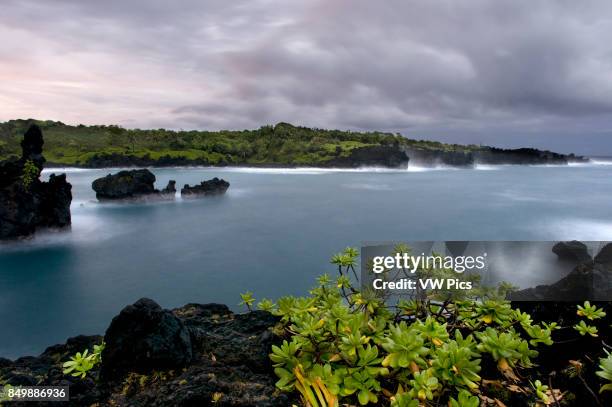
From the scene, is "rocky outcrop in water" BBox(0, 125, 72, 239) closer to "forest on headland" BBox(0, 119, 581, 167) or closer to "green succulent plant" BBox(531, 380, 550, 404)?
"green succulent plant" BBox(531, 380, 550, 404)

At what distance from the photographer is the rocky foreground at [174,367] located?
299cm

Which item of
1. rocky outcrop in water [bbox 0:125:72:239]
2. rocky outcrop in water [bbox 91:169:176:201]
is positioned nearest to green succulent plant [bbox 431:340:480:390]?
rocky outcrop in water [bbox 0:125:72:239]

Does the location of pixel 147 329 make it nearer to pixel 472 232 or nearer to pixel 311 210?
pixel 472 232

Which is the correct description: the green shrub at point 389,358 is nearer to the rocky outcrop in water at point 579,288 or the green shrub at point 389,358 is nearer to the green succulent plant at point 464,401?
the green succulent plant at point 464,401

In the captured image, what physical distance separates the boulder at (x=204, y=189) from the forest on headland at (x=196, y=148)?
73.6m

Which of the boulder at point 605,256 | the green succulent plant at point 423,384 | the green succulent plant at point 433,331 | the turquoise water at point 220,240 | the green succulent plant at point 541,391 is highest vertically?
the boulder at point 605,256

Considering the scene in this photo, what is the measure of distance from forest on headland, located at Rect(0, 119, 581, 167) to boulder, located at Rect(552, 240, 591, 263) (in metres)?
130

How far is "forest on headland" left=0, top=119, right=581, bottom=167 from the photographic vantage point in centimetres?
12269

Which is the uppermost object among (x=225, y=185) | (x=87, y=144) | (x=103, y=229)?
(x=87, y=144)

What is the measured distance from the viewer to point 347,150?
14350cm

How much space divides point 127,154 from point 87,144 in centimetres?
3179

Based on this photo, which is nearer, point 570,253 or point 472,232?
point 570,253

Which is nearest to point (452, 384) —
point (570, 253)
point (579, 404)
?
point (579, 404)

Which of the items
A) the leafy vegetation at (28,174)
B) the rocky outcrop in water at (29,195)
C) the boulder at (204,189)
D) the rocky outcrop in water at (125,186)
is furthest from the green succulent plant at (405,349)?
the boulder at (204,189)
